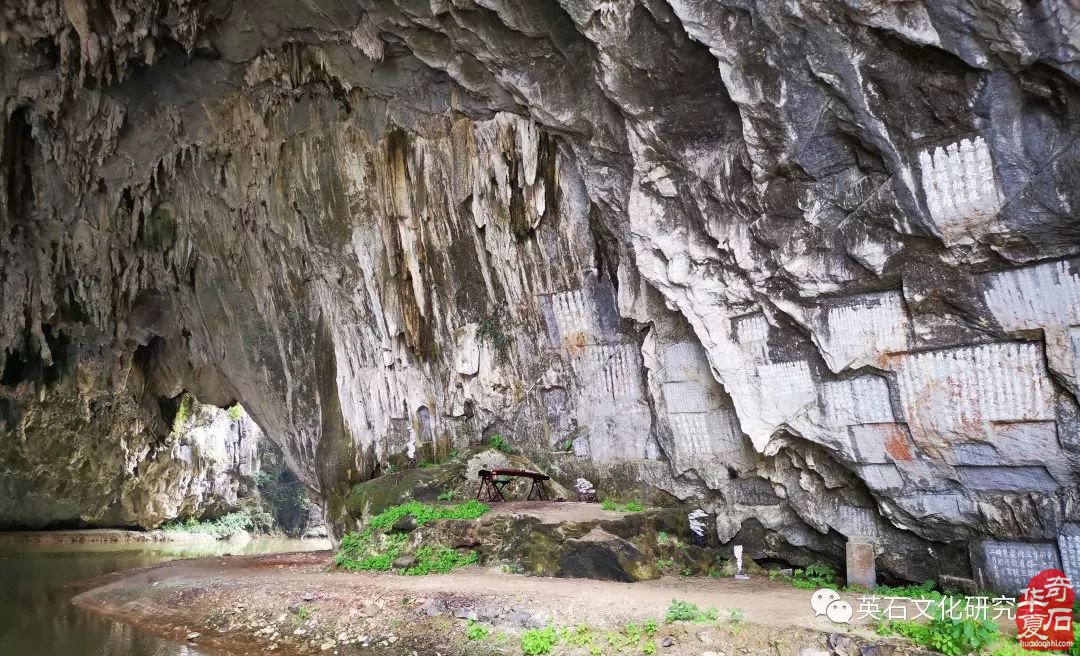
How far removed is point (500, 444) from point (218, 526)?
55.2 feet

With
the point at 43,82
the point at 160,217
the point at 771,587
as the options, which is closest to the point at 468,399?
the point at 771,587

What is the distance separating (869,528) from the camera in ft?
27.7

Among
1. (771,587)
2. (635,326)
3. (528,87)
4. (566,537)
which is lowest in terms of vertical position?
(771,587)

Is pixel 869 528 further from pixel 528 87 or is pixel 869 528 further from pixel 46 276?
pixel 46 276

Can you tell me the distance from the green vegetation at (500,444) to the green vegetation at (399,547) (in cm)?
198

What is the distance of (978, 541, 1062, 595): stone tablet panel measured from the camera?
6984 millimetres

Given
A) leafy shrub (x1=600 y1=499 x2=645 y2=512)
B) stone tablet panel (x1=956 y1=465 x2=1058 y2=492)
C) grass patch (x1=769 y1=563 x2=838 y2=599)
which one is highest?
stone tablet panel (x1=956 y1=465 x2=1058 y2=492)

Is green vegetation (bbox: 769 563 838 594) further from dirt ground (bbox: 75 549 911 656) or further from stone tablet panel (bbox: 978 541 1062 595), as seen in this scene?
stone tablet panel (bbox: 978 541 1062 595)

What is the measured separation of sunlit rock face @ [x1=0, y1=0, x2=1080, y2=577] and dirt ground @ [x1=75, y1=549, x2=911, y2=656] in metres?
2.36

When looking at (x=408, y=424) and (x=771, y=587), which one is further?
(x=408, y=424)

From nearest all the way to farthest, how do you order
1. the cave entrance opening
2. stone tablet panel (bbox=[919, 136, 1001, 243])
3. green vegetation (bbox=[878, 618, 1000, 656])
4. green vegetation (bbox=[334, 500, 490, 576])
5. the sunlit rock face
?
green vegetation (bbox=[878, 618, 1000, 656])
stone tablet panel (bbox=[919, 136, 1001, 243])
the sunlit rock face
green vegetation (bbox=[334, 500, 490, 576])
the cave entrance opening

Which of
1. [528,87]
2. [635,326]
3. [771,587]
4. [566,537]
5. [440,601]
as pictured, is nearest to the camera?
[440,601]

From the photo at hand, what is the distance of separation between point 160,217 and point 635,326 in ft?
34.9

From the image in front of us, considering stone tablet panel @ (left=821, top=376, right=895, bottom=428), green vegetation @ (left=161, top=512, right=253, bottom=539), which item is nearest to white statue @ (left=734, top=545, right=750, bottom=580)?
stone tablet panel @ (left=821, top=376, right=895, bottom=428)
